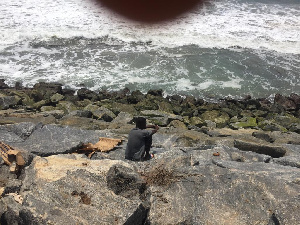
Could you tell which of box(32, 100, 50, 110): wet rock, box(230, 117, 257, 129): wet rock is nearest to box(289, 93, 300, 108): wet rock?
box(230, 117, 257, 129): wet rock

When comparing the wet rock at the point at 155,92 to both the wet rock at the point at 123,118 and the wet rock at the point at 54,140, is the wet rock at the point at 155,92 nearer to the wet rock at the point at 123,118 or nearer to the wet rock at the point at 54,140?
the wet rock at the point at 123,118

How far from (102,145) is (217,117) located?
6357 mm

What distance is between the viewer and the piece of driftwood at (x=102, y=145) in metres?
6.54

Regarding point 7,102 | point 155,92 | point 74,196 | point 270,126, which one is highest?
point 74,196

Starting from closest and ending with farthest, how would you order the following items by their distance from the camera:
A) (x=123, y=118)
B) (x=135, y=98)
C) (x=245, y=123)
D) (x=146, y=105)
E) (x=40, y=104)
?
(x=123, y=118) → (x=245, y=123) → (x=40, y=104) → (x=146, y=105) → (x=135, y=98)

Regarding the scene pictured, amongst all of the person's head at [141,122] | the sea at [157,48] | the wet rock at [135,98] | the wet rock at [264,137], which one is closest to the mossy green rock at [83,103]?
the wet rock at [135,98]

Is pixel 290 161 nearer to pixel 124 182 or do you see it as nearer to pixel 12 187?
pixel 124 182

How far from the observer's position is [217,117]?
12062 mm

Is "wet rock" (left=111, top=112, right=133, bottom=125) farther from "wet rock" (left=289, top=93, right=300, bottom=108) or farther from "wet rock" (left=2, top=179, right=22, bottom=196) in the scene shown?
"wet rock" (left=289, top=93, right=300, bottom=108)

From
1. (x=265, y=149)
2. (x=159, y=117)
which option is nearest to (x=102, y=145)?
(x=265, y=149)

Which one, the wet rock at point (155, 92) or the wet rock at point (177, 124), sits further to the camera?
the wet rock at point (155, 92)

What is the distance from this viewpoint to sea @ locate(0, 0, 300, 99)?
15.6 meters

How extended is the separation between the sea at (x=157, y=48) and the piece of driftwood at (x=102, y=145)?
7.81 metres

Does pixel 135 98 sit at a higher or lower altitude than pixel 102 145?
lower
